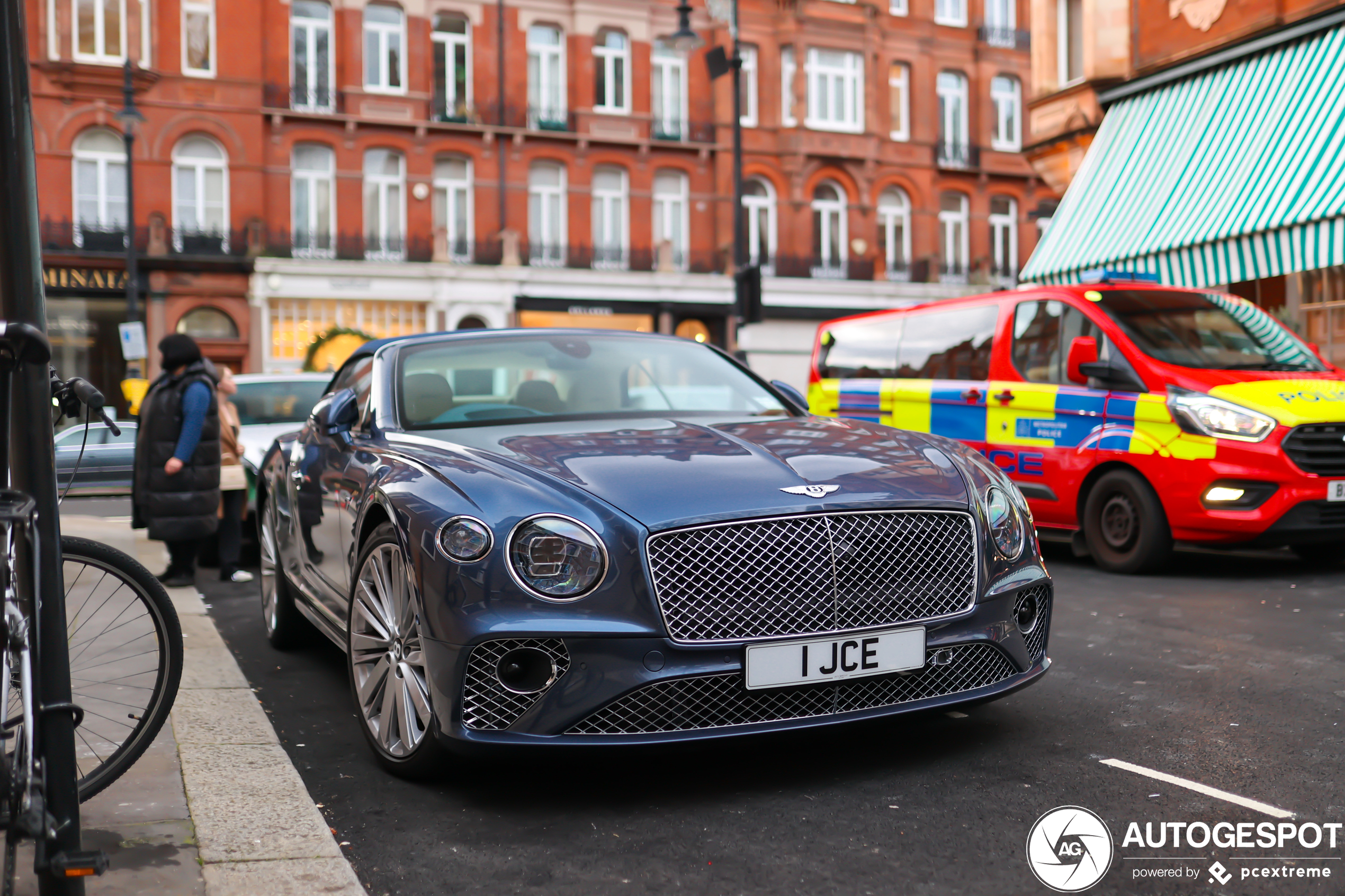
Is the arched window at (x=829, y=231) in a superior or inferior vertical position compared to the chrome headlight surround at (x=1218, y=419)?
superior

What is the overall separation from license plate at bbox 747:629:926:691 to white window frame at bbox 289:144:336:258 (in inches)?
1162

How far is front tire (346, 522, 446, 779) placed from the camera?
11.7 ft

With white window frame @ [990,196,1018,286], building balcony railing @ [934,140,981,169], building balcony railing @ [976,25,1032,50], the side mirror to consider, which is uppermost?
building balcony railing @ [976,25,1032,50]

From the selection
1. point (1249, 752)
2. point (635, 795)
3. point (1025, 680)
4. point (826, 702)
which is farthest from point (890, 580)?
point (1249, 752)

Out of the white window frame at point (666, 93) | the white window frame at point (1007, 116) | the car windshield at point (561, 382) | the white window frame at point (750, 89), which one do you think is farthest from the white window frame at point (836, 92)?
the car windshield at point (561, 382)

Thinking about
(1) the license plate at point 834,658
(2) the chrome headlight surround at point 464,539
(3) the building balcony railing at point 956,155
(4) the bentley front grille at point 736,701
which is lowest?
(4) the bentley front grille at point 736,701

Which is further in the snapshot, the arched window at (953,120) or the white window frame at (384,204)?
the arched window at (953,120)

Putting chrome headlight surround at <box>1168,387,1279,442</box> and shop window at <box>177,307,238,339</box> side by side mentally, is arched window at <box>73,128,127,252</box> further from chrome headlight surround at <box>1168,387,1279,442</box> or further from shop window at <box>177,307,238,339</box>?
chrome headlight surround at <box>1168,387,1279,442</box>

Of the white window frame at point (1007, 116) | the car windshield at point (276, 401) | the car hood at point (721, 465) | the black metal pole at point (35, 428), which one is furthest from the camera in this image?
the white window frame at point (1007, 116)

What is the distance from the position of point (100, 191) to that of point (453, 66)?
914cm

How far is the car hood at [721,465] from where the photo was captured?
3.54 metres

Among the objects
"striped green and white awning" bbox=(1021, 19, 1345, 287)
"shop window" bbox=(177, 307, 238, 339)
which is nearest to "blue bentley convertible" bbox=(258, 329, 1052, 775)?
"striped green and white awning" bbox=(1021, 19, 1345, 287)

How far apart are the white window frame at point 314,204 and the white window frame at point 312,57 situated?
100 cm

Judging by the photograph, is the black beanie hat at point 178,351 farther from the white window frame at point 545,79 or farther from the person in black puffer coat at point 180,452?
the white window frame at point 545,79
